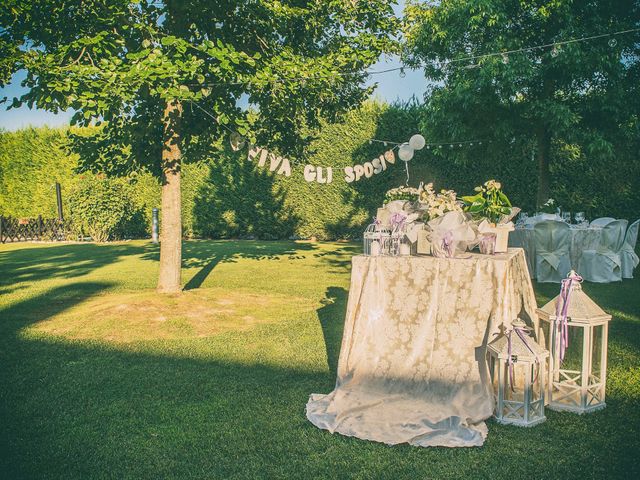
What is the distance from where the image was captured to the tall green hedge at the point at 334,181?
44.8 ft

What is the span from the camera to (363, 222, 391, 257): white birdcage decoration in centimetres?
417

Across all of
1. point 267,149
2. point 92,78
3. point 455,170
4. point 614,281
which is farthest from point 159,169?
point 455,170

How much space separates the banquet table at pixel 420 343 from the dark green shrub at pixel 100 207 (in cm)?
1494

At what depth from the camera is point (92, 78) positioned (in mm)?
5844

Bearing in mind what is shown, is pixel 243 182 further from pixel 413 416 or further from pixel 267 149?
pixel 413 416

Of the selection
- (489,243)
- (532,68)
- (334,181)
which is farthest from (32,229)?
(489,243)

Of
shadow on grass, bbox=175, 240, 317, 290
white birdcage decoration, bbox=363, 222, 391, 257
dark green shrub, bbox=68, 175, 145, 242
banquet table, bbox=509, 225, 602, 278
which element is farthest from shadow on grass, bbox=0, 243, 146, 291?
banquet table, bbox=509, 225, 602, 278

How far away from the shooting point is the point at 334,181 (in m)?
17.2

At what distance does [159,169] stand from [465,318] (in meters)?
5.70

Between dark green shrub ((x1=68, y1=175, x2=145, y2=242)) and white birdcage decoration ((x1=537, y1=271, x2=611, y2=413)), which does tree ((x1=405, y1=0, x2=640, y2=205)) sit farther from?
dark green shrub ((x1=68, y1=175, x2=145, y2=242))

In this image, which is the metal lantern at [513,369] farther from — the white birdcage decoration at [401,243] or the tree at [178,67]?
the tree at [178,67]

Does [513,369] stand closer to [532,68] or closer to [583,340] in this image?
[583,340]

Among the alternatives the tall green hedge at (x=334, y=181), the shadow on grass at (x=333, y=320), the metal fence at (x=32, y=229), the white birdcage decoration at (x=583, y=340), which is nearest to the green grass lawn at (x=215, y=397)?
the shadow on grass at (x=333, y=320)

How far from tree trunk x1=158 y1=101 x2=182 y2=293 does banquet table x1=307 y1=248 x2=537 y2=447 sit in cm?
417
